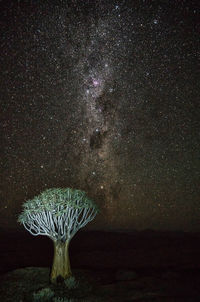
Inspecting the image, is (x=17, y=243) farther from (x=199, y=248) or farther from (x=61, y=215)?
(x=199, y=248)

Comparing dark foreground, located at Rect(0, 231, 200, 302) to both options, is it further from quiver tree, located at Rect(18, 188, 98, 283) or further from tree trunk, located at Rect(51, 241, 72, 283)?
quiver tree, located at Rect(18, 188, 98, 283)

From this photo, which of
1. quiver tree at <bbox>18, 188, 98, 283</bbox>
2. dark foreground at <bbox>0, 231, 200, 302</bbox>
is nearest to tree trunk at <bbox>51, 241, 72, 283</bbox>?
quiver tree at <bbox>18, 188, 98, 283</bbox>

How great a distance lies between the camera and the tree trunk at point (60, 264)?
34.8 feet

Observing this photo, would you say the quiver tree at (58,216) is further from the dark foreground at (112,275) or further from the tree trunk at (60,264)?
the dark foreground at (112,275)

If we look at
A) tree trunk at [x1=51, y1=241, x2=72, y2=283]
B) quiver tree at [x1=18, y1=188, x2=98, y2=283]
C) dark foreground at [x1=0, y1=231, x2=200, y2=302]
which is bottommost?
dark foreground at [x1=0, y1=231, x2=200, y2=302]

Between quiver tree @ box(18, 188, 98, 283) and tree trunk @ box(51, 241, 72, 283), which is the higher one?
quiver tree @ box(18, 188, 98, 283)

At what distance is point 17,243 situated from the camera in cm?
2436

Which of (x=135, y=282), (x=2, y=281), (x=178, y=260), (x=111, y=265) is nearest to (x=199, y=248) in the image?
(x=178, y=260)

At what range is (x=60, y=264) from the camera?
423 inches

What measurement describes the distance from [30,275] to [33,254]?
28.3ft

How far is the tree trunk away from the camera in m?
10.6

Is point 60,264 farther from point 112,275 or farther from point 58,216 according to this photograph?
point 112,275

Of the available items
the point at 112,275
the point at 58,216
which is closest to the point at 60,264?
the point at 58,216

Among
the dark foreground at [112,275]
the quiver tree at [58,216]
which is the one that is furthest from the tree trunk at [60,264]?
the dark foreground at [112,275]
